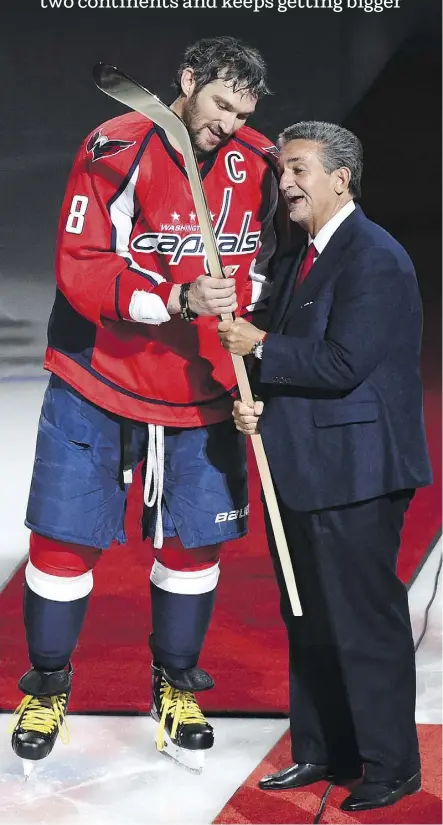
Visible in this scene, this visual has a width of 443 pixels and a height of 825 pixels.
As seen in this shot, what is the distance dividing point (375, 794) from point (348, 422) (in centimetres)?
76

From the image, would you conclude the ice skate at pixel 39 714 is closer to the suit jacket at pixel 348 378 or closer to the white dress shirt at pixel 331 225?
the suit jacket at pixel 348 378

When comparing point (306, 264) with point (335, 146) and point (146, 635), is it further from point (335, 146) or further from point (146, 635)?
point (146, 635)

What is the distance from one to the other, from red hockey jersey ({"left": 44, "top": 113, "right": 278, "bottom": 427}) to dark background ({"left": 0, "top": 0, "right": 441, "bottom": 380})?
50 cm

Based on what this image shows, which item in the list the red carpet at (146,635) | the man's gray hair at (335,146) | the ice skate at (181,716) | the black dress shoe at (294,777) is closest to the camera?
the man's gray hair at (335,146)

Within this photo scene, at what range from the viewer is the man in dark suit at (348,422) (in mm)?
2646

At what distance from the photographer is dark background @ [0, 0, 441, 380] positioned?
11.1 ft

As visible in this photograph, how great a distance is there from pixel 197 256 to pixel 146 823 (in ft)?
3.71

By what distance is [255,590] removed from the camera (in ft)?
12.0

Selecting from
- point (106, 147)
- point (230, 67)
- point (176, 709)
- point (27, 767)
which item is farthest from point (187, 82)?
point (27, 767)

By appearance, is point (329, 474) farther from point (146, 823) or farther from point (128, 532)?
point (128, 532)

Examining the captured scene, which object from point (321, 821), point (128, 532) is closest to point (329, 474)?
point (321, 821)

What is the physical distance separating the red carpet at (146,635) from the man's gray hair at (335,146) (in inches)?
42.5

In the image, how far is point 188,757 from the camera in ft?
9.97

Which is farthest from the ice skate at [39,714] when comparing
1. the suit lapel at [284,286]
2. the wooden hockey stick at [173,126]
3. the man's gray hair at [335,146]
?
the man's gray hair at [335,146]
